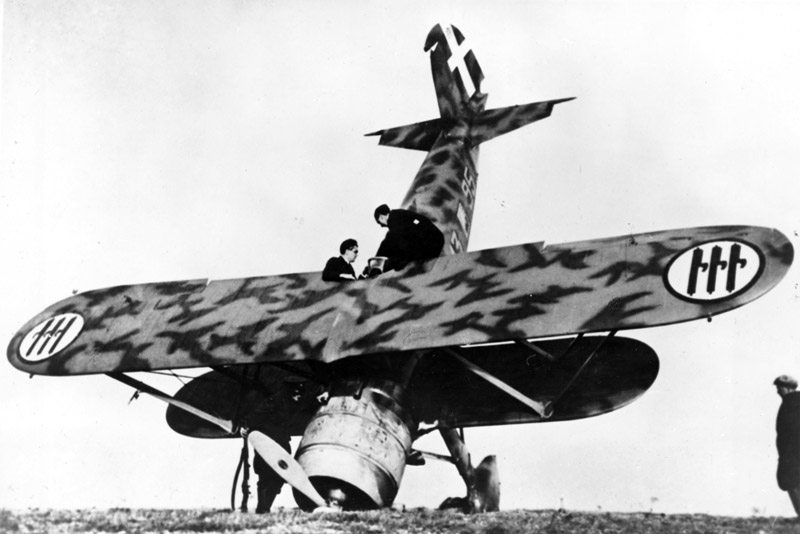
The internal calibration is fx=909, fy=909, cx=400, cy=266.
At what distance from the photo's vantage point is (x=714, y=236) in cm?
979

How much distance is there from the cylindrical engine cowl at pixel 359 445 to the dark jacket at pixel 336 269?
64.1 inches

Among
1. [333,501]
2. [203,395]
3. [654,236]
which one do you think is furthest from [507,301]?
[203,395]

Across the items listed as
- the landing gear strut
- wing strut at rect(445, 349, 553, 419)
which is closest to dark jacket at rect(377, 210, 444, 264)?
wing strut at rect(445, 349, 553, 419)

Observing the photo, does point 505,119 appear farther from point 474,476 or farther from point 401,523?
point 401,523

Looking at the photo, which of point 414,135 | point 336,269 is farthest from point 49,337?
point 414,135

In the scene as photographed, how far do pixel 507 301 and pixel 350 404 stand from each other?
210cm

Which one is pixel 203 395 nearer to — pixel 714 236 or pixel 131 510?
pixel 131 510

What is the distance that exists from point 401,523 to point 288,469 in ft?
5.18

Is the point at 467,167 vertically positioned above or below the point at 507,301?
above

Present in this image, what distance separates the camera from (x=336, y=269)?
1173 cm

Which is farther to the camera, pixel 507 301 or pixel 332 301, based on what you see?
pixel 332 301

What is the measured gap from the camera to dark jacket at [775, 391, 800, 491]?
925 cm

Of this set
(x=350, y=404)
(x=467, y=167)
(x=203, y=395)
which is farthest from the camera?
(x=467, y=167)

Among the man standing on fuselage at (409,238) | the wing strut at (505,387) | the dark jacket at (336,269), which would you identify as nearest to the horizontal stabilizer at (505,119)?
the man standing on fuselage at (409,238)
